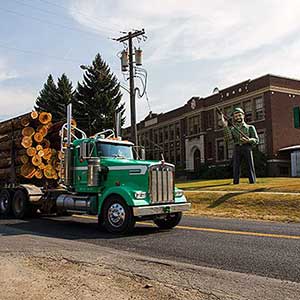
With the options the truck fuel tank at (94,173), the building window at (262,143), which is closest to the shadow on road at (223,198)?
the truck fuel tank at (94,173)

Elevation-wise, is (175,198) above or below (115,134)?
below

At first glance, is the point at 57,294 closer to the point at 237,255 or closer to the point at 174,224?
the point at 237,255

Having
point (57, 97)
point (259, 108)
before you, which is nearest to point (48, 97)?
point (57, 97)

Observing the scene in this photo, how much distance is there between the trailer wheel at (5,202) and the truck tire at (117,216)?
599 cm

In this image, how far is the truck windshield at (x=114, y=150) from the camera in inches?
490

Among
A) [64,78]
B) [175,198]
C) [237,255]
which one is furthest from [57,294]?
[64,78]

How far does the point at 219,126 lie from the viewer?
49.2 metres

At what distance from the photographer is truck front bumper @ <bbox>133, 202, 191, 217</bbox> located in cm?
1047

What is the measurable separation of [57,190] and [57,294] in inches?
365

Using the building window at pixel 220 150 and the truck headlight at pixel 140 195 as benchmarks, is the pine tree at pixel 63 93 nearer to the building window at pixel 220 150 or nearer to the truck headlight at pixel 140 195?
the building window at pixel 220 150

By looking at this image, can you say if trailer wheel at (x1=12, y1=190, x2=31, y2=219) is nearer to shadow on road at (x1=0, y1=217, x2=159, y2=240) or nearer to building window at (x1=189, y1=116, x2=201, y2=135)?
shadow on road at (x1=0, y1=217, x2=159, y2=240)

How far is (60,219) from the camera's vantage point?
14734mm

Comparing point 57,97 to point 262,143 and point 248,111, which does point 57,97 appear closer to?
point 248,111

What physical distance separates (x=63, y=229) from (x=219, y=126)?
127 feet
